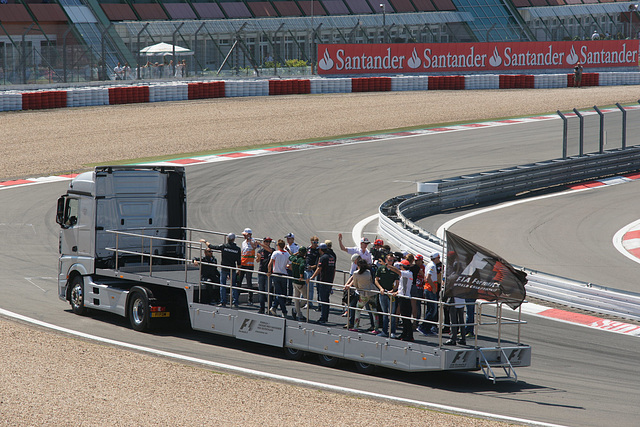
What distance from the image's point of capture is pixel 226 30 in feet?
190

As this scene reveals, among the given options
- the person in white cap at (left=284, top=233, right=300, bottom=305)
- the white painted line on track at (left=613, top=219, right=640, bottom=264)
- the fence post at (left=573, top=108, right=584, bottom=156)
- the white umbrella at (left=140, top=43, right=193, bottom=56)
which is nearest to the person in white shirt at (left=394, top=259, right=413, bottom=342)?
the person in white cap at (left=284, top=233, right=300, bottom=305)

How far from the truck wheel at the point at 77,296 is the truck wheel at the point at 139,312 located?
145 centimetres

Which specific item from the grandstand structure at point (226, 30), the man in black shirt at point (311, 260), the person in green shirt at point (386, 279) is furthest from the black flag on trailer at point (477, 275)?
the grandstand structure at point (226, 30)

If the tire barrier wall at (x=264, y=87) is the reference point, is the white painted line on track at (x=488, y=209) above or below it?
below

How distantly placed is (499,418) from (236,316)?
4.88 meters

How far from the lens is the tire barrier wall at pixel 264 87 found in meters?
41.5

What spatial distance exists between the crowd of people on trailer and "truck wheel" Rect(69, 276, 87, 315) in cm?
293

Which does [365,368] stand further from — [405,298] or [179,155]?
[179,155]

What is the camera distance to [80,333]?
14828mm

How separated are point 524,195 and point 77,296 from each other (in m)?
15.9

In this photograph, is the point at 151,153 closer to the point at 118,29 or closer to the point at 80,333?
the point at 80,333

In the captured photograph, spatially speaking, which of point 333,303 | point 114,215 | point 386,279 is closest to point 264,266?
point 333,303

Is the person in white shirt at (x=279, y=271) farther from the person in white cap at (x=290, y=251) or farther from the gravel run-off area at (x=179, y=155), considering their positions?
the gravel run-off area at (x=179, y=155)

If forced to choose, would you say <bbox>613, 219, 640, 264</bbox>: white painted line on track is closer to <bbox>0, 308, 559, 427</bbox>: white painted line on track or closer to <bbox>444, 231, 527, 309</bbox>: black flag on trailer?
<bbox>444, 231, 527, 309</bbox>: black flag on trailer
